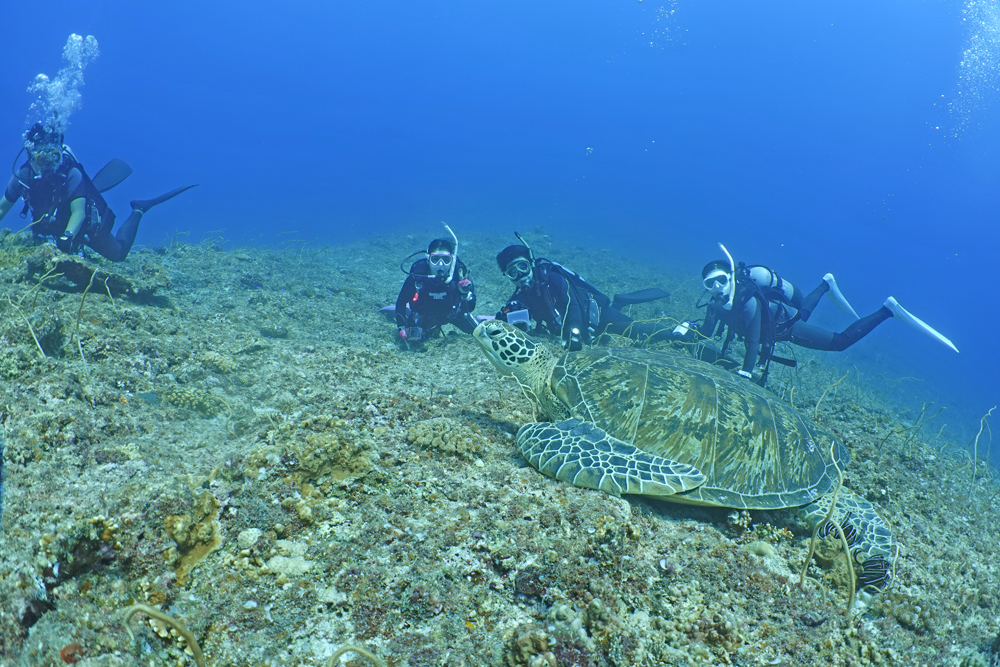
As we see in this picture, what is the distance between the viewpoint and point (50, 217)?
22.0ft

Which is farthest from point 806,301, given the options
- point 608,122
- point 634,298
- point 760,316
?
point 608,122

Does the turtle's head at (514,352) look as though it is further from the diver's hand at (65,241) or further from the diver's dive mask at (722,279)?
the diver's hand at (65,241)

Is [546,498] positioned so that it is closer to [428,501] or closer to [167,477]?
[428,501]

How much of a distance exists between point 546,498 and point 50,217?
30.3ft

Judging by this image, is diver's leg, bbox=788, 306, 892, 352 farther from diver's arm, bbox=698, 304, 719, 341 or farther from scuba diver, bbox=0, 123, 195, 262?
scuba diver, bbox=0, 123, 195, 262

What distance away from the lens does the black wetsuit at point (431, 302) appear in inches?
254

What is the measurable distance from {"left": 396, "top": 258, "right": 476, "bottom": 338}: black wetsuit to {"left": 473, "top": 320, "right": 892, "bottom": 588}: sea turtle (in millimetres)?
3247

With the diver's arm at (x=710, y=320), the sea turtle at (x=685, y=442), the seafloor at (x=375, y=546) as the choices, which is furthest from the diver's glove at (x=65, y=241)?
the diver's arm at (x=710, y=320)

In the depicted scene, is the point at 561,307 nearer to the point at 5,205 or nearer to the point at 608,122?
the point at 5,205

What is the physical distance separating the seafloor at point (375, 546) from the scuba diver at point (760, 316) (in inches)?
111

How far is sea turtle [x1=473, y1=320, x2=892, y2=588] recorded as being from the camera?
100 inches

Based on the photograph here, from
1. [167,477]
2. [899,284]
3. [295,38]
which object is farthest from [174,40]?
[899,284]

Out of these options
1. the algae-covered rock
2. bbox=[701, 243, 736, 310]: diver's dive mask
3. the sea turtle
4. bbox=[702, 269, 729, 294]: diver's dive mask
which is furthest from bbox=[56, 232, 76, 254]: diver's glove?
bbox=[702, 269, 729, 294]: diver's dive mask

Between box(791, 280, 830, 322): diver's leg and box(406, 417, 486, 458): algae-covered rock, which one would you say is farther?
box(791, 280, 830, 322): diver's leg
